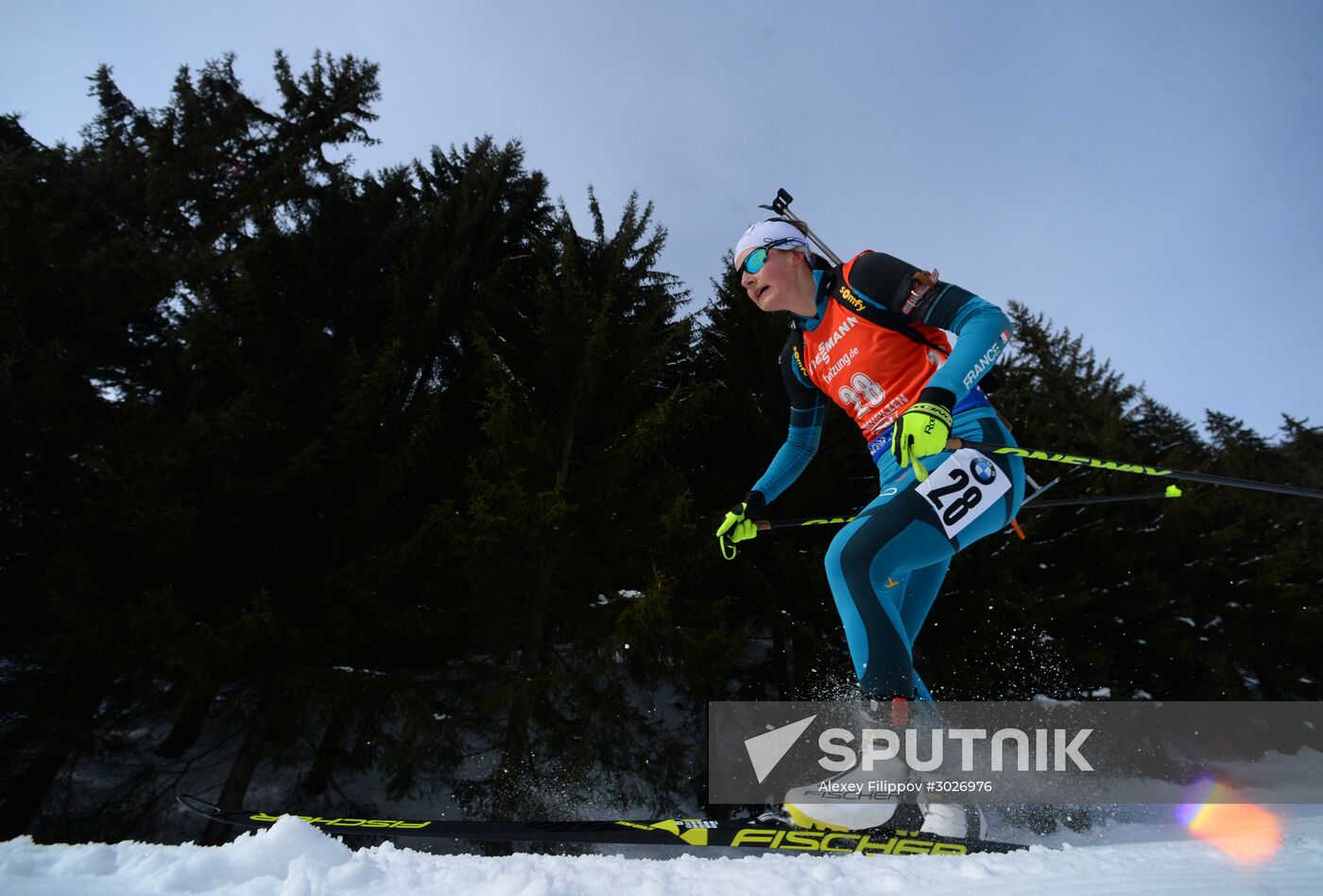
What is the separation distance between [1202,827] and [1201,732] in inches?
494

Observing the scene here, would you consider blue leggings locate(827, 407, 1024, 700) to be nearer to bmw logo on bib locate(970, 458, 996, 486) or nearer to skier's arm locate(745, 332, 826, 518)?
bmw logo on bib locate(970, 458, 996, 486)

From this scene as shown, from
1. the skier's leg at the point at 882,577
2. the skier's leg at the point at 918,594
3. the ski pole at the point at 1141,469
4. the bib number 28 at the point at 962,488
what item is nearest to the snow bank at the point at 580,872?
the skier's leg at the point at 882,577

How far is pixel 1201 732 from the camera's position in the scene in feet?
40.6

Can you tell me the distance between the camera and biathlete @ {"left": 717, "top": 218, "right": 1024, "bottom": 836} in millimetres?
2709

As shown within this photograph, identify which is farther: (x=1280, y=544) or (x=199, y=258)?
(x=1280, y=544)

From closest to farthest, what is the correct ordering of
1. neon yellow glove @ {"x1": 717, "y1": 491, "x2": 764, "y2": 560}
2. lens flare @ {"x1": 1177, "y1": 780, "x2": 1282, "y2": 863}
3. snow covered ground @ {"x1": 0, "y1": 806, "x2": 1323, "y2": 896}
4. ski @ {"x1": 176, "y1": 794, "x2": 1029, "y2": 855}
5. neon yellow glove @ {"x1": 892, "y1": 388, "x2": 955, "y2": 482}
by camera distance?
snow covered ground @ {"x1": 0, "y1": 806, "x2": 1323, "y2": 896}
lens flare @ {"x1": 1177, "y1": 780, "x2": 1282, "y2": 863}
neon yellow glove @ {"x1": 892, "y1": 388, "x2": 955, "y2": 482}
ski @ {"x1": 176, "y1": 794, "x2": 1029, "y2": 855}
neon yellow glove @ {"x1": 717, "y1": 491, "x2": 764, "y2": 560}

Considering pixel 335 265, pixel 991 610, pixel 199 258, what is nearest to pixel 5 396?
pixel 199 258

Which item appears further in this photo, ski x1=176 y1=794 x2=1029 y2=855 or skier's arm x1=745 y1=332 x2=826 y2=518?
skier's arm x1=745 y1=332 x2=826 y2=518

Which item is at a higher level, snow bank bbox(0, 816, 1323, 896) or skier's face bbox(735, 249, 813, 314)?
skier's face bbox(735, 249, 813, 314)

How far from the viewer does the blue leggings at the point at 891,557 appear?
2.70 m

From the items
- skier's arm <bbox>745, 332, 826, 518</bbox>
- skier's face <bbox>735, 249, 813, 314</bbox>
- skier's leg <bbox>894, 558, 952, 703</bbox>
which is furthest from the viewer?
skier's arm <bbox>745, 332, 826, 518</bbox>

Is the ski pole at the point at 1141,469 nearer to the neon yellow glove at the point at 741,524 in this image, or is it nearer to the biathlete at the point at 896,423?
the biathlete at the point at 896,423

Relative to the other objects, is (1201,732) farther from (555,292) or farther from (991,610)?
(555,292)

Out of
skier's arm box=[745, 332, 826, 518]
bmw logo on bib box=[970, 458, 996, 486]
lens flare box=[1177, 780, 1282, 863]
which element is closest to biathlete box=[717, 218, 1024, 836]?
bmw logo on bib box=[970, 458, 996, 486]
